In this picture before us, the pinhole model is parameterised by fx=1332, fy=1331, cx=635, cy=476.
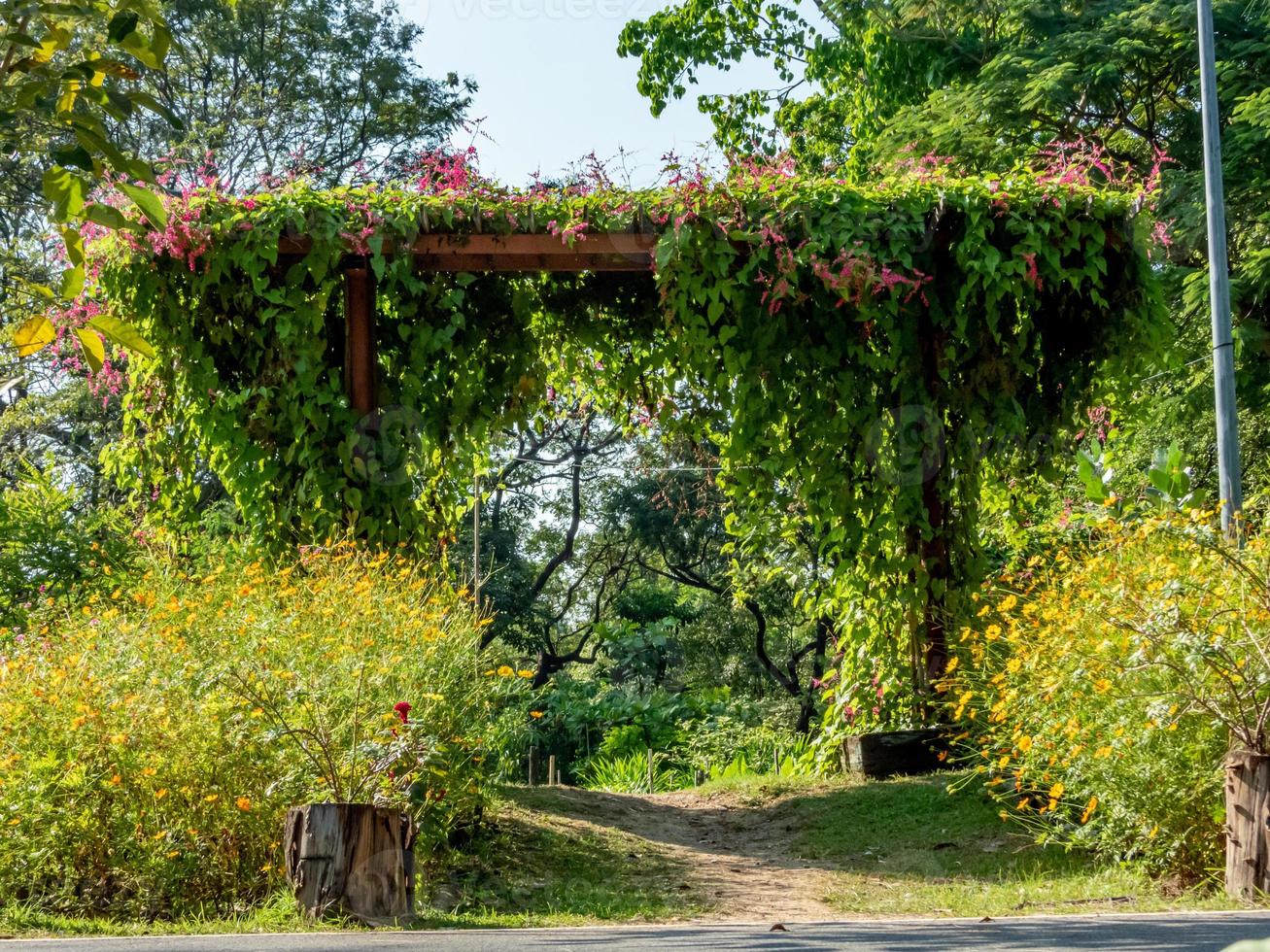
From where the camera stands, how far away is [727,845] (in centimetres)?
722

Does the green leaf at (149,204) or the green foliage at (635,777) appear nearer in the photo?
the green leaf at (149,204)

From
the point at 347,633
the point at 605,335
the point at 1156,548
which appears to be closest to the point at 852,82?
the point at 605,335

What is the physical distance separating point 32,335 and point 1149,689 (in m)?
4.51

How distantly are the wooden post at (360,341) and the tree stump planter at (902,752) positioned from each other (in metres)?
3.65

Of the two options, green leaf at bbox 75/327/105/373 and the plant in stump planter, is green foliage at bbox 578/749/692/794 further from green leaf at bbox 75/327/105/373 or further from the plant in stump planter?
green leaf at bbox 75/327/105/373

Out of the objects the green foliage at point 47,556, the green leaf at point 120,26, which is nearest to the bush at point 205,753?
the green leaf at point 120,26

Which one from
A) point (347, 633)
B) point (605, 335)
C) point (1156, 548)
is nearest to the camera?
point (347, 633)

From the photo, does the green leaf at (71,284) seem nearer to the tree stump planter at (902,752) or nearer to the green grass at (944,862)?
the green grass at (944,862)

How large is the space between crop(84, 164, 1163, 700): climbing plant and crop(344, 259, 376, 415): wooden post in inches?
3.1

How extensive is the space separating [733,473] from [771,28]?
1229 cm

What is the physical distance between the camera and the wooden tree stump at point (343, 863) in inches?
178

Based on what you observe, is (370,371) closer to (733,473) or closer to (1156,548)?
(733,473)

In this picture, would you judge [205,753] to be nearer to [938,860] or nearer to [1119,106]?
[938,860]

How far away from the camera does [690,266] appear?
7.52 m
